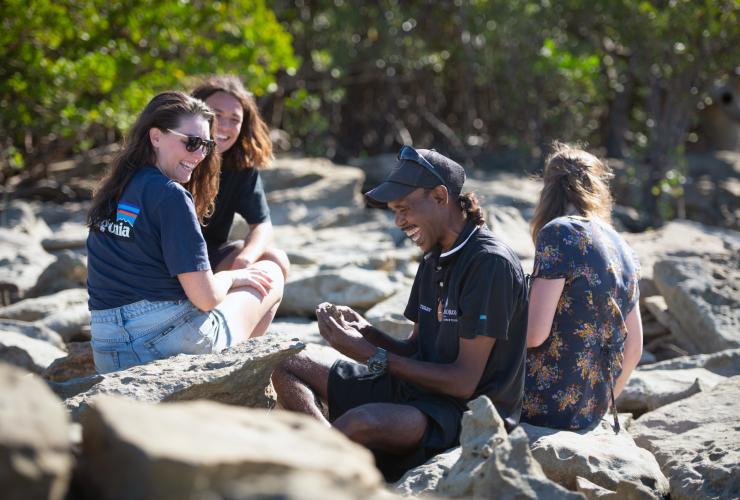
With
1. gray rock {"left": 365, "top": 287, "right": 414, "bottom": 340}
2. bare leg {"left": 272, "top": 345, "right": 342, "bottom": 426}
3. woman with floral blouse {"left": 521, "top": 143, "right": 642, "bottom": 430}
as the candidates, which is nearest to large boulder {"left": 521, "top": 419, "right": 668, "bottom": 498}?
woman with floral blouse {"left": 521, "top": 143, "right": 642, "bottom": 430}

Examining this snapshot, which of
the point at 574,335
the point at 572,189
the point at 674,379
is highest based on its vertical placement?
the point at 572,189

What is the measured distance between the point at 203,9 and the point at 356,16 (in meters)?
2.92

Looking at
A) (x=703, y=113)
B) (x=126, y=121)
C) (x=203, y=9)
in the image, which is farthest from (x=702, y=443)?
(x=703, y=113)

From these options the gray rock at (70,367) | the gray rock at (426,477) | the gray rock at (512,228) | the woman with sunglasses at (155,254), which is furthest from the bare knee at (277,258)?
the gray rock at (512,228)

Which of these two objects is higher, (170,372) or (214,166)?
(214,166)

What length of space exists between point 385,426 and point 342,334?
0.42 m

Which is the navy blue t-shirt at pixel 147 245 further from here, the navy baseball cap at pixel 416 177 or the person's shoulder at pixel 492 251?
the person's shoulder at pixel 492 251

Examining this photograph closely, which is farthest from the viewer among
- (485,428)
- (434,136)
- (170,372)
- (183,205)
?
(434,136)

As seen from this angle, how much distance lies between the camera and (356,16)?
12.3 metres

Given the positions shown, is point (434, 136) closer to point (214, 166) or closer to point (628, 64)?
point (628, 64)

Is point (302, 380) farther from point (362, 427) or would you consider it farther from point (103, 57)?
point (103, 57)

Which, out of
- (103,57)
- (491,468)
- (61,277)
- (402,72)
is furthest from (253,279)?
(402,72)

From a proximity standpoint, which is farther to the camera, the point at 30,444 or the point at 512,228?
the point at 512,228

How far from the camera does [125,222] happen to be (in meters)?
3.90
